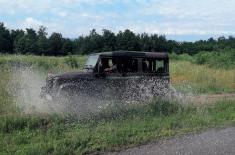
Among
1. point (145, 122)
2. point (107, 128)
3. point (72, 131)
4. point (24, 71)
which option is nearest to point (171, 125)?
point (145, 122)

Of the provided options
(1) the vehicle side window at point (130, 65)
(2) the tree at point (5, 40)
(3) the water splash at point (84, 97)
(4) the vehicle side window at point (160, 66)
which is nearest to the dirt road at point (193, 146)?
(3) the water splash at point (84, 97)

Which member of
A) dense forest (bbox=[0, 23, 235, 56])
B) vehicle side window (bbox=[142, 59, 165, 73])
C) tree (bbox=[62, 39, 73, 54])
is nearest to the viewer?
vehicle side window (bbox=[142, 59, 165, 73])

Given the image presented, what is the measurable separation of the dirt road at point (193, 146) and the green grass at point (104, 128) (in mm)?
414

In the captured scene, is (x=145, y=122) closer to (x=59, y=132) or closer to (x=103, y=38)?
(x=59, y=132)

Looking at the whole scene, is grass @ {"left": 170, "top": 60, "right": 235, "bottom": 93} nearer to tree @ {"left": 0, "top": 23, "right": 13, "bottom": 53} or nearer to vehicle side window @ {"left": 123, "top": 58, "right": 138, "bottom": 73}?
vehicle side window @ {"left": 123, "top": 58, "right": 138, "bottom": 73}

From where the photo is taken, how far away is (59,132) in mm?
10016

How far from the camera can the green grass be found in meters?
8.77

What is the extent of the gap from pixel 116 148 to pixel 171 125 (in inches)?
107

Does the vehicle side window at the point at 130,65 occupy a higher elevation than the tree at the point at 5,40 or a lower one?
lower

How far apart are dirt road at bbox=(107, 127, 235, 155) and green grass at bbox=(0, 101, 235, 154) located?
1.36 feet

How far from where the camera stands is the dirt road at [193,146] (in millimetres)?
8469

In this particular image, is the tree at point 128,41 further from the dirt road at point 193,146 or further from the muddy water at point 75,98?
the dirt road at point 193,146

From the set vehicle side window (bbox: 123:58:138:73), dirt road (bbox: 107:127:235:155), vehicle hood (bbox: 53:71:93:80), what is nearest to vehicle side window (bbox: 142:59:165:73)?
vehicle side window (bbox: 123:58:138:73)

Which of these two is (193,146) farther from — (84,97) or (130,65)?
(130,65)
